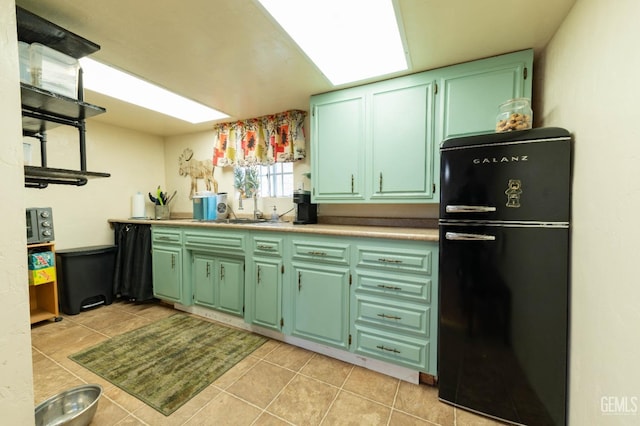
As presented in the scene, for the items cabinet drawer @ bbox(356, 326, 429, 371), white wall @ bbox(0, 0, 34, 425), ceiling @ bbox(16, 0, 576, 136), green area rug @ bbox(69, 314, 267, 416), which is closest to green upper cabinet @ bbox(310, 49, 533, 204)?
ceiling @ bbox(16, 0, 576, 136)

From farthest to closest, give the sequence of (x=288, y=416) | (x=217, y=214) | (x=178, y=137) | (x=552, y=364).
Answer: (x=178, y=137) < (x=217, y=214) < (x=288, y=416) < (x=552, y=364)

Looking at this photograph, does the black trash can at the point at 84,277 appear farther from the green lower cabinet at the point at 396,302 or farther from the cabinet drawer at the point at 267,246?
the green lower cabinet at the point at 396,302

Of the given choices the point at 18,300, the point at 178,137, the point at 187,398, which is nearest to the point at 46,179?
the point at 18,300

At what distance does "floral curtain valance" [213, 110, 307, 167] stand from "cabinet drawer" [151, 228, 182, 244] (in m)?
0.93

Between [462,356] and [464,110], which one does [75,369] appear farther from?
[464,110]

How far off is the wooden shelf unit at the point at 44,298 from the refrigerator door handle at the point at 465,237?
343 cm

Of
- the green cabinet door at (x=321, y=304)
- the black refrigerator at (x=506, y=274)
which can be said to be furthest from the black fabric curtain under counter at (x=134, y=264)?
the black refrigerator at (x=506, y=274)

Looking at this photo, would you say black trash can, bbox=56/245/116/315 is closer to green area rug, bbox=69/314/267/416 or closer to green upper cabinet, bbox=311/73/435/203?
green area rug, bbox=69/314/267/416

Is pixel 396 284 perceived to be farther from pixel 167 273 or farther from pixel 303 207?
pixel 167 273

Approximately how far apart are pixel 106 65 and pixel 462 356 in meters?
Answer: 2.90

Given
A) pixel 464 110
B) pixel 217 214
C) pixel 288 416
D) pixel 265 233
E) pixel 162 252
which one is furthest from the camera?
pixel 217 214

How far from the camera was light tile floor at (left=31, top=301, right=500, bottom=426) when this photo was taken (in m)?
1.36

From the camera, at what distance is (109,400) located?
4.83ft

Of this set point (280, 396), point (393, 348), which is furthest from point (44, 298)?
point (393, 348)
